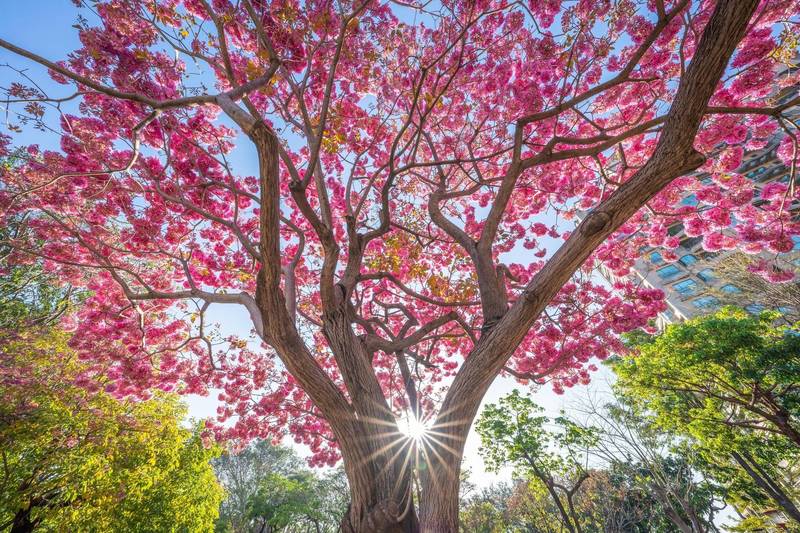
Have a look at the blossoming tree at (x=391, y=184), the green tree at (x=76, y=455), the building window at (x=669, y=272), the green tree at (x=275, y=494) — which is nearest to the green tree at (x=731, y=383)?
the blossoming tree at (x=391, y=184)

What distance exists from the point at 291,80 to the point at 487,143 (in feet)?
12.1

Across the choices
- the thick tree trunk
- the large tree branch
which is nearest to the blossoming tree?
the large tree branch

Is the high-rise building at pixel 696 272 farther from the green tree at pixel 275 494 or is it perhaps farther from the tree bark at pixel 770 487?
the green tree at pixel 275 494

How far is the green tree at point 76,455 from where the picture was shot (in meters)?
6.39

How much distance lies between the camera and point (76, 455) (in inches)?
266

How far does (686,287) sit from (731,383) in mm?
22050

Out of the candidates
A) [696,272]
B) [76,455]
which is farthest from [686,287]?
[76,455]

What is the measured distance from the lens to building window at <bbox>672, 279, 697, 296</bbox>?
24.4 meters

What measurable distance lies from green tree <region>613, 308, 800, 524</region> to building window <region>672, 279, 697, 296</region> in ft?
55.1

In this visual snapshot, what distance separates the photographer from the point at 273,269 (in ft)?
8.39

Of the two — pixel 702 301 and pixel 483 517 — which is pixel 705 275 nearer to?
pixel 702 301

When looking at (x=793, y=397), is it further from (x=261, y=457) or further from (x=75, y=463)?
(x=261, y=457)

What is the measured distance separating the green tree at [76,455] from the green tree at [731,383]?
46.6 ft

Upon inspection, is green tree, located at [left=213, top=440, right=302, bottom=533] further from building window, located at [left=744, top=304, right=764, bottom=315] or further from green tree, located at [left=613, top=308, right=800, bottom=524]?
building window, located at [left=744, top=304, right=764, bottom=315]
